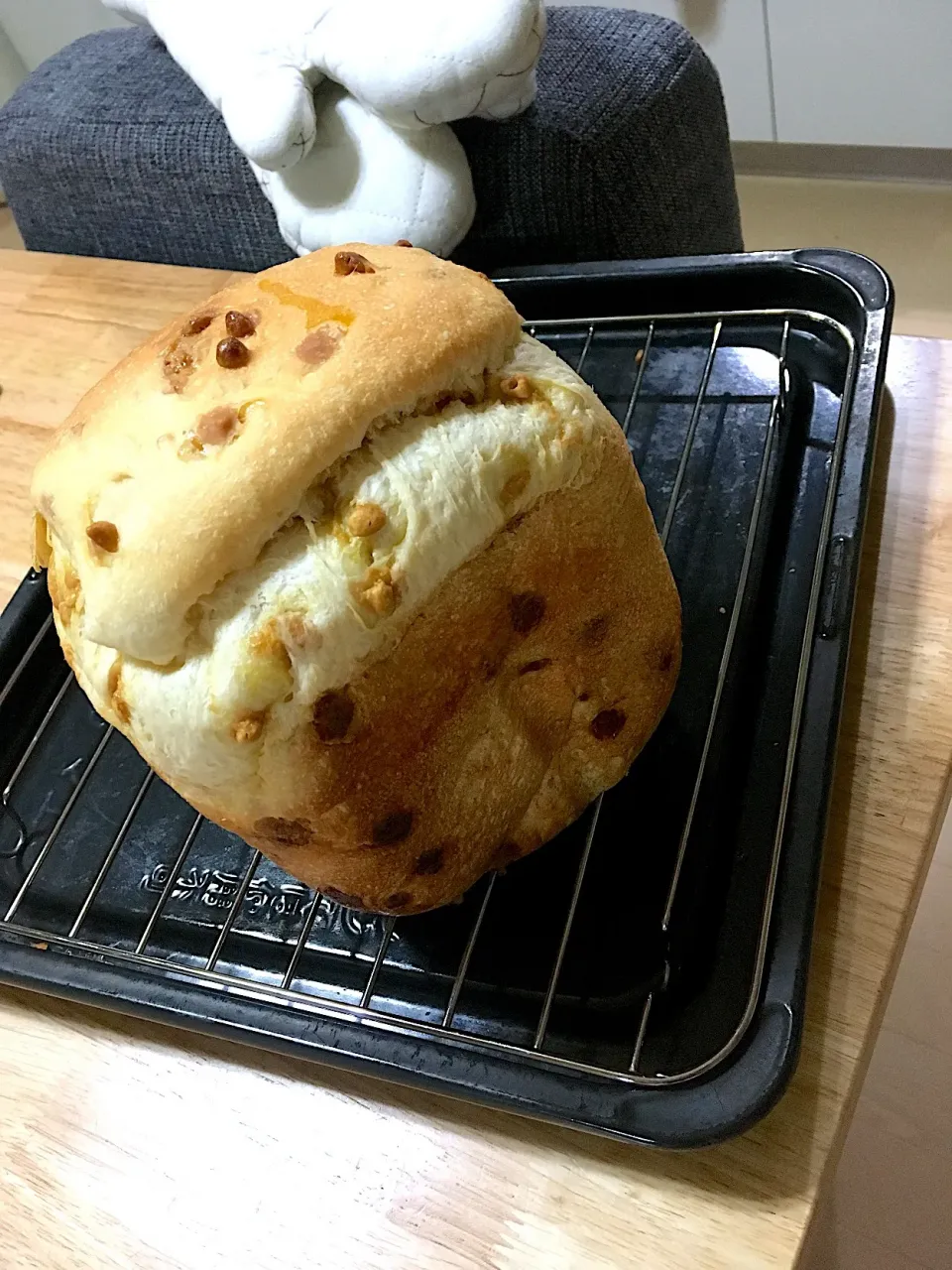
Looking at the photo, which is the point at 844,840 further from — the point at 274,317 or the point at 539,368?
the point at 274,317

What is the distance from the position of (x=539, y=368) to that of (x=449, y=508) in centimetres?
13

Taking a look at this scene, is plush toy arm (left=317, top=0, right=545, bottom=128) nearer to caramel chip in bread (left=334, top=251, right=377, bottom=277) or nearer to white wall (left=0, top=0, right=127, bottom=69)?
caramel chip in bread (left=334, top=251, right=377, bottom=277)

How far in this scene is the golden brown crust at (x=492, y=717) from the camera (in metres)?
0.61

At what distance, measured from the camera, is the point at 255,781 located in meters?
0.60

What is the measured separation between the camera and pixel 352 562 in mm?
572

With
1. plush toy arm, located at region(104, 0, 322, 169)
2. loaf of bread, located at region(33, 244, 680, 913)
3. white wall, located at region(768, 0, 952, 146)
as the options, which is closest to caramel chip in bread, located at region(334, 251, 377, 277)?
loaf of bread, located at region(33, 244, 680, 913)

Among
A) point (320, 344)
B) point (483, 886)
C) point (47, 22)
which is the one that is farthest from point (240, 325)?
point (47, 22)

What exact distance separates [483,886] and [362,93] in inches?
27.9

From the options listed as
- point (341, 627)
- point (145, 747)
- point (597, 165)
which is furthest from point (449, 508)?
point (597, 165)

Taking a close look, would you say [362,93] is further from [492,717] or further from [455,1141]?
[455,1141]

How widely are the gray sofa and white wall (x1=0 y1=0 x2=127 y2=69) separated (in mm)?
1183

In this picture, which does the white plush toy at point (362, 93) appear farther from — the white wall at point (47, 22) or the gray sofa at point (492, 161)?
the white wall at point (47, 22)

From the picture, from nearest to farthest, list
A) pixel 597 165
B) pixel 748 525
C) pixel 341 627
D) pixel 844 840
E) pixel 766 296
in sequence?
pixel 341 627, pixel 844 840, pixel 748 525, pixel 766 296, pixel 597 165

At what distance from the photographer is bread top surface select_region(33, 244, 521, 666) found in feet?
1.83
